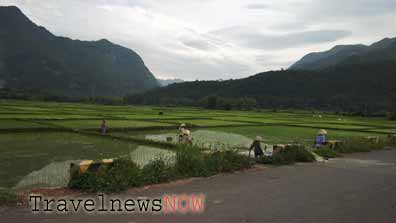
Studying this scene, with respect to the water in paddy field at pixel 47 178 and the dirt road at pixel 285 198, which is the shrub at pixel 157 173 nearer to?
the dirt road at pixel 285 198

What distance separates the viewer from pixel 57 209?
618 centimetres

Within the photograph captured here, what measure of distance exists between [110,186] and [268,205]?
11.1 ft

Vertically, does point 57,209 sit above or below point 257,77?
below

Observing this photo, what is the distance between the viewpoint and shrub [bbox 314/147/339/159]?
1499cm

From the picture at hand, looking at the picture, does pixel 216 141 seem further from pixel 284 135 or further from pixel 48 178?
pixel 48 178

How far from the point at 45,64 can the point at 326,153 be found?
523 ft

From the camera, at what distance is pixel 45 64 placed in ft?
505

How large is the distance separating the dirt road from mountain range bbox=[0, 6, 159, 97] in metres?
134

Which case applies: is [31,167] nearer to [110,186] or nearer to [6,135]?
[110,186]

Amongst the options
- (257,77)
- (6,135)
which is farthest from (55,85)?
(6,135)

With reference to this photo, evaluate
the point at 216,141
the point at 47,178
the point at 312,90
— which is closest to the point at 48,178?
the point at 47,178

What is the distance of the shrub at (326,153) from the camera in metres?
15.0

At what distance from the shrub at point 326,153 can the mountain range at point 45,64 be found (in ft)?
429

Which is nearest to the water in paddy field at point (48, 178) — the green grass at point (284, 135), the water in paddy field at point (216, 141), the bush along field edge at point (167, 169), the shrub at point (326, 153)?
the bush along field edge at point (167, 169)
